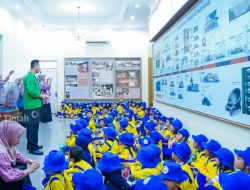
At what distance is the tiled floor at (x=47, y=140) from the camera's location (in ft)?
12.5

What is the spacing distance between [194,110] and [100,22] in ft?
24.2

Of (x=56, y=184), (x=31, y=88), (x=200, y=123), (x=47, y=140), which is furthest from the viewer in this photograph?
(x=47, y=140)

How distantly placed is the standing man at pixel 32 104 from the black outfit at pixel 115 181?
263 cm

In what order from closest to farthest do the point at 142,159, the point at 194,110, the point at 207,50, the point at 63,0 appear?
the point at 142,159 → the point at 207,50 → the point at 194,110 → the point at 63,0

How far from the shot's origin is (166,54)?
6281mm

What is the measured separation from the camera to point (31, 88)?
471 cm

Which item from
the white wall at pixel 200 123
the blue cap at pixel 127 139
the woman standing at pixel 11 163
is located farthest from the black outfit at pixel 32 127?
the white wall at pixel 200 123

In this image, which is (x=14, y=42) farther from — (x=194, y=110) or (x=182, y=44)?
(x=194, y=110)

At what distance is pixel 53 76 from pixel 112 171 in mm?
9297

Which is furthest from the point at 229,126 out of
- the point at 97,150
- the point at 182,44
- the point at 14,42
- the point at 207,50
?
the point at 14,42

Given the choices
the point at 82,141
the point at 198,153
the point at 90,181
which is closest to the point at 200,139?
the point at 198,153

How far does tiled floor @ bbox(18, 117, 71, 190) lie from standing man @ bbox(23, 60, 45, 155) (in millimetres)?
216

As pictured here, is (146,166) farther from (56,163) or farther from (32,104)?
(32,104)

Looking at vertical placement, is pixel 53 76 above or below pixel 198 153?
above
